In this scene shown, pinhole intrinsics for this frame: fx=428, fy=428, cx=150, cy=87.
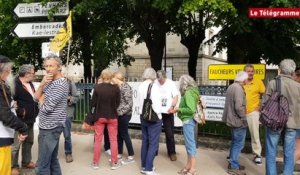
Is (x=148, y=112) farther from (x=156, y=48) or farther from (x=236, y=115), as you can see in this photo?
(x=156, y=48)

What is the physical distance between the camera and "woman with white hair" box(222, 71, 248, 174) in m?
7.18

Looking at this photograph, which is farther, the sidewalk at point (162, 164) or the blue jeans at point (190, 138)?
the sidewalk at point (162, 164)

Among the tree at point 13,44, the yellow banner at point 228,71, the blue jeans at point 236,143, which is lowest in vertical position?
the blue jeans at point 236,143

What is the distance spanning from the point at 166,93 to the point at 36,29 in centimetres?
389

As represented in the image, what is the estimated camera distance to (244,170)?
25.2 feet

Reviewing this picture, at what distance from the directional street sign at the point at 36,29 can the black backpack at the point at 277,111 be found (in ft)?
17.8

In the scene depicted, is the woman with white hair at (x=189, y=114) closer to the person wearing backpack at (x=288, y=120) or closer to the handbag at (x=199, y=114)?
the handbag at (x=199, y=114)

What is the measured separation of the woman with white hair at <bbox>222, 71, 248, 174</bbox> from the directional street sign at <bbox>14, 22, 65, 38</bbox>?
458 cm

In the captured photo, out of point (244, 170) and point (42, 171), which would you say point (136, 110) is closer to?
point (244, 170)

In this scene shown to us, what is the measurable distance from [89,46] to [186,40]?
15.6 feet

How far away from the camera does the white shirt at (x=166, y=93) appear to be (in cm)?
764

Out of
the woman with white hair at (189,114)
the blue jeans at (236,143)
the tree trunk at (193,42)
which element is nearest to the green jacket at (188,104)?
the woman with white hair at (189,114)

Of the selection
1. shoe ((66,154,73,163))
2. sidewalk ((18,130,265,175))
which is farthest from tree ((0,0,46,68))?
shoe ((66,154,73,163))

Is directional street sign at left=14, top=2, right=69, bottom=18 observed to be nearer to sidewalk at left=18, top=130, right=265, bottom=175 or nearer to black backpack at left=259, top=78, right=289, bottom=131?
sidewalk at left=18, top=130, right=265, bottom=175
